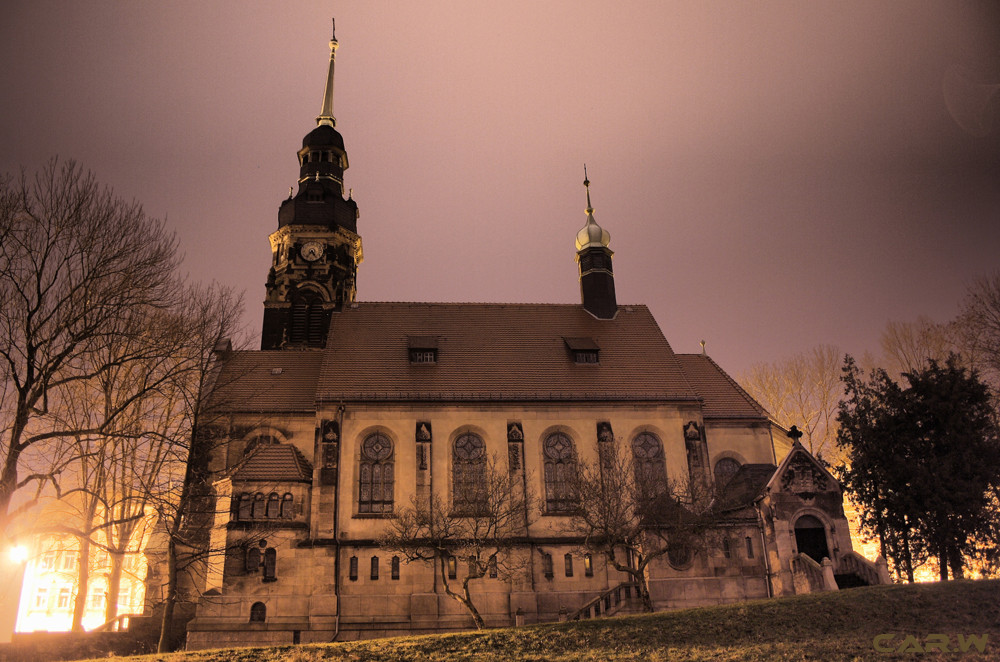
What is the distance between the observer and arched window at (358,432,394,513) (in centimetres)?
3634

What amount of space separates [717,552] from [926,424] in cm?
961

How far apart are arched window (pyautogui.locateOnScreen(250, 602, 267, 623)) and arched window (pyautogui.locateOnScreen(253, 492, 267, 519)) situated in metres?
3.62

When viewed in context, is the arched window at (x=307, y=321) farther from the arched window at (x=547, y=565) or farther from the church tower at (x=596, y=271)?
the arched window at (x=547, y=565)

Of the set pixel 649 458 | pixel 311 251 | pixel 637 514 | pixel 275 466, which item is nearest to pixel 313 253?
pixel 311 251

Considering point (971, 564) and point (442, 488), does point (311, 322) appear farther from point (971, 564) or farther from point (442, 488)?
point (971, 564)

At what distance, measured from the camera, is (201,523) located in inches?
1447

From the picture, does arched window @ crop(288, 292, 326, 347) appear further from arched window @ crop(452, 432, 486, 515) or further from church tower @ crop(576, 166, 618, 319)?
church tower @ crop(576, 166, 618, 319)

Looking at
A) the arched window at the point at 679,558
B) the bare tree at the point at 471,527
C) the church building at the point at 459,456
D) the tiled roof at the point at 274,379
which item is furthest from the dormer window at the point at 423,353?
the arched window at the point at 679,558

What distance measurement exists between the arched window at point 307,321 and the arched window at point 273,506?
1244cm

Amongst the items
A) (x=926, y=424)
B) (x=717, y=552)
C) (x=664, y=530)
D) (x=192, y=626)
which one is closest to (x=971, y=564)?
(x=926, y=424)

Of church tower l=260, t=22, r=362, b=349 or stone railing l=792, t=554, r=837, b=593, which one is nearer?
stone railing l=792, t=554, r=837, b=593

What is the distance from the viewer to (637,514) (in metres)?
31.9

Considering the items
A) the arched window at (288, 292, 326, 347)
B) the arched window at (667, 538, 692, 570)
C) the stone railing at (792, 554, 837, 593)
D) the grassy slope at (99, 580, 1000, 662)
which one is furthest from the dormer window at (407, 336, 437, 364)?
the stone railing at (792, 554, 837, 593)

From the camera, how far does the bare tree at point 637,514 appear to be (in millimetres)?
30544
